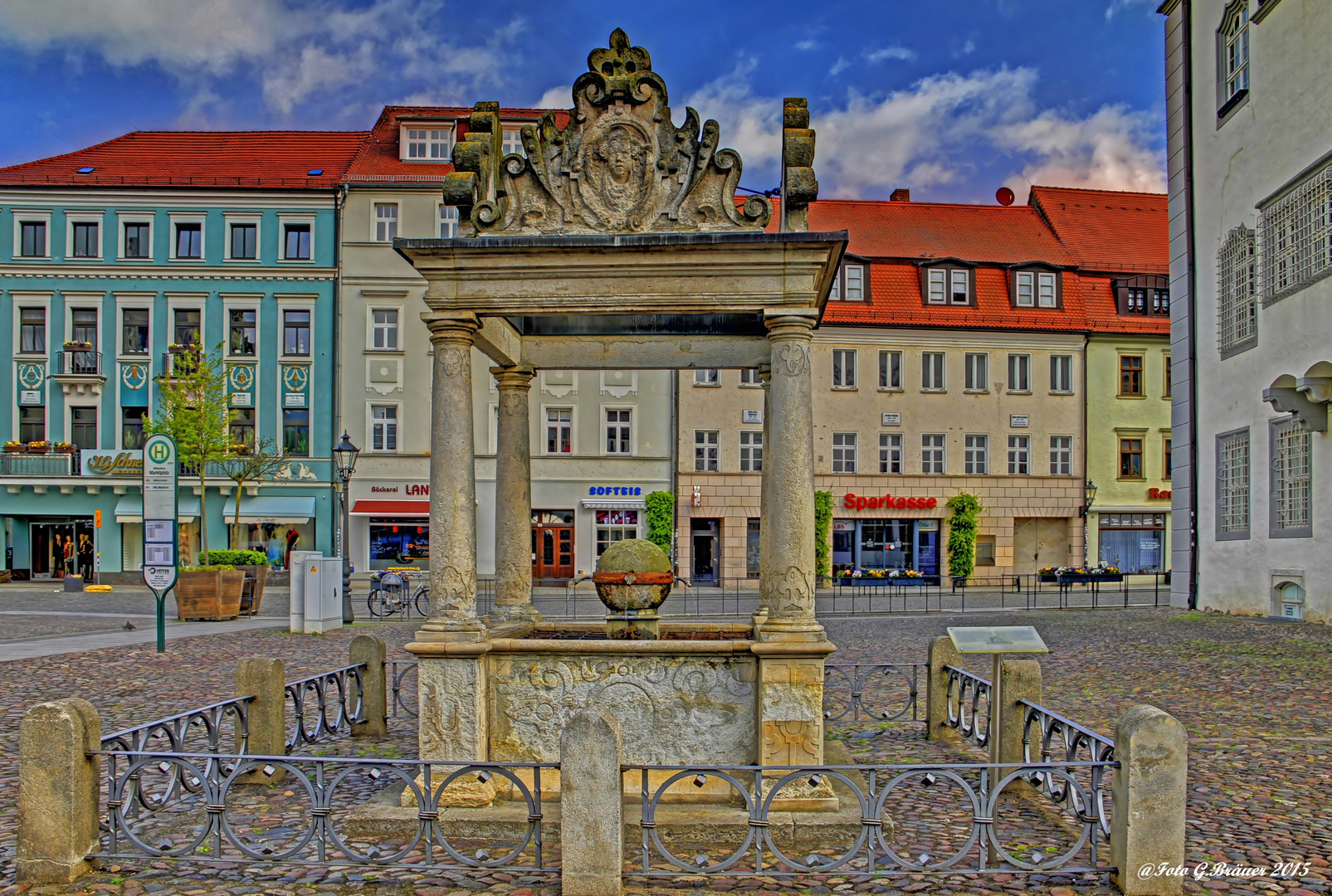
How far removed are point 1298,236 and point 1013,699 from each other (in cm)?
1507

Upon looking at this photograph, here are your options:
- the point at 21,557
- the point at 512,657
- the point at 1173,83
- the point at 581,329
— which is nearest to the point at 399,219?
the point at 21,557

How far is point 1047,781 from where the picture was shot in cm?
720

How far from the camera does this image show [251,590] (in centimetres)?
2255

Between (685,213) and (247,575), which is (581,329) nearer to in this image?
(685,213)

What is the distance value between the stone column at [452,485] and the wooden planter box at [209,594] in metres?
16.2

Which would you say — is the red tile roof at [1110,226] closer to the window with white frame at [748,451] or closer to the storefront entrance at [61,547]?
the window with white frame at [748,451]

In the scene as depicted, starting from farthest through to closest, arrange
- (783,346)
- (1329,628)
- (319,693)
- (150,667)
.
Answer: (1329,628) < (150,667) < (319,693) < (783,346)

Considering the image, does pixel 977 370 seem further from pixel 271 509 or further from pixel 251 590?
pixel 251 590

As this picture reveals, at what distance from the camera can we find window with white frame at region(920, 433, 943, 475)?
38.4m

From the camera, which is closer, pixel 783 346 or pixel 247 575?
pixel 783 346

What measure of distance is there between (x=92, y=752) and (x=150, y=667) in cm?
915

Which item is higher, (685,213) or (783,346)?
(685,213)

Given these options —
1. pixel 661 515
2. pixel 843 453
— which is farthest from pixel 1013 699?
pixel 843 453

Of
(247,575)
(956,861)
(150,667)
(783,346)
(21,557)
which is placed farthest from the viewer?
(21,557)
